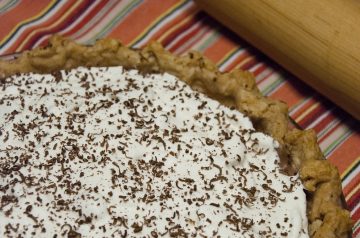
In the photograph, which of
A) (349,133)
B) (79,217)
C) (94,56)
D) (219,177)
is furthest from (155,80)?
(349,133)

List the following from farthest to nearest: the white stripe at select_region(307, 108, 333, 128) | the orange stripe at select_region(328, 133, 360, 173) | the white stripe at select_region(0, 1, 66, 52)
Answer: the white stripe at select_region(0, 1, 66, 52) → the white stripe at select_region(307, 108, 333, 128) → the orange stripe at select_region(328, 133, 360, 173)

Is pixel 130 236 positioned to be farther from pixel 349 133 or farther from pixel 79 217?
pixel 349 133

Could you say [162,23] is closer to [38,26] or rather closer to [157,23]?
[157,23]

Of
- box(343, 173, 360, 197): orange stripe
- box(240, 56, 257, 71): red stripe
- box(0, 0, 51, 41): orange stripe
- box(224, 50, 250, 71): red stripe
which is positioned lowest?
box(343, 173, 360, 197): orange stripe

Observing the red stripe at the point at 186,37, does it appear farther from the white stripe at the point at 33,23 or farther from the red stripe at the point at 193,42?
the white stripe at the point at 33,23

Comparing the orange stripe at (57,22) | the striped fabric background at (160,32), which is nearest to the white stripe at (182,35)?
the striped fabric background at (160,32)

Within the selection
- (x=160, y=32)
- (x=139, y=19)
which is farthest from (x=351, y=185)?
(x=139, y=19)

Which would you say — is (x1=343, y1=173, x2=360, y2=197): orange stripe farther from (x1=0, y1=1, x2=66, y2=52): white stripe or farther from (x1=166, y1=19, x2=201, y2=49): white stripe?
(x1=0, y1=1, x2=66, y2=52): white stripe

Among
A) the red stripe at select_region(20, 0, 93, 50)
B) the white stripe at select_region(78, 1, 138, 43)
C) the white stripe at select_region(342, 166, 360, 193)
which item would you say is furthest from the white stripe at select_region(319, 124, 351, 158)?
the red stripe at select_region(20, 0, 93, 50)
